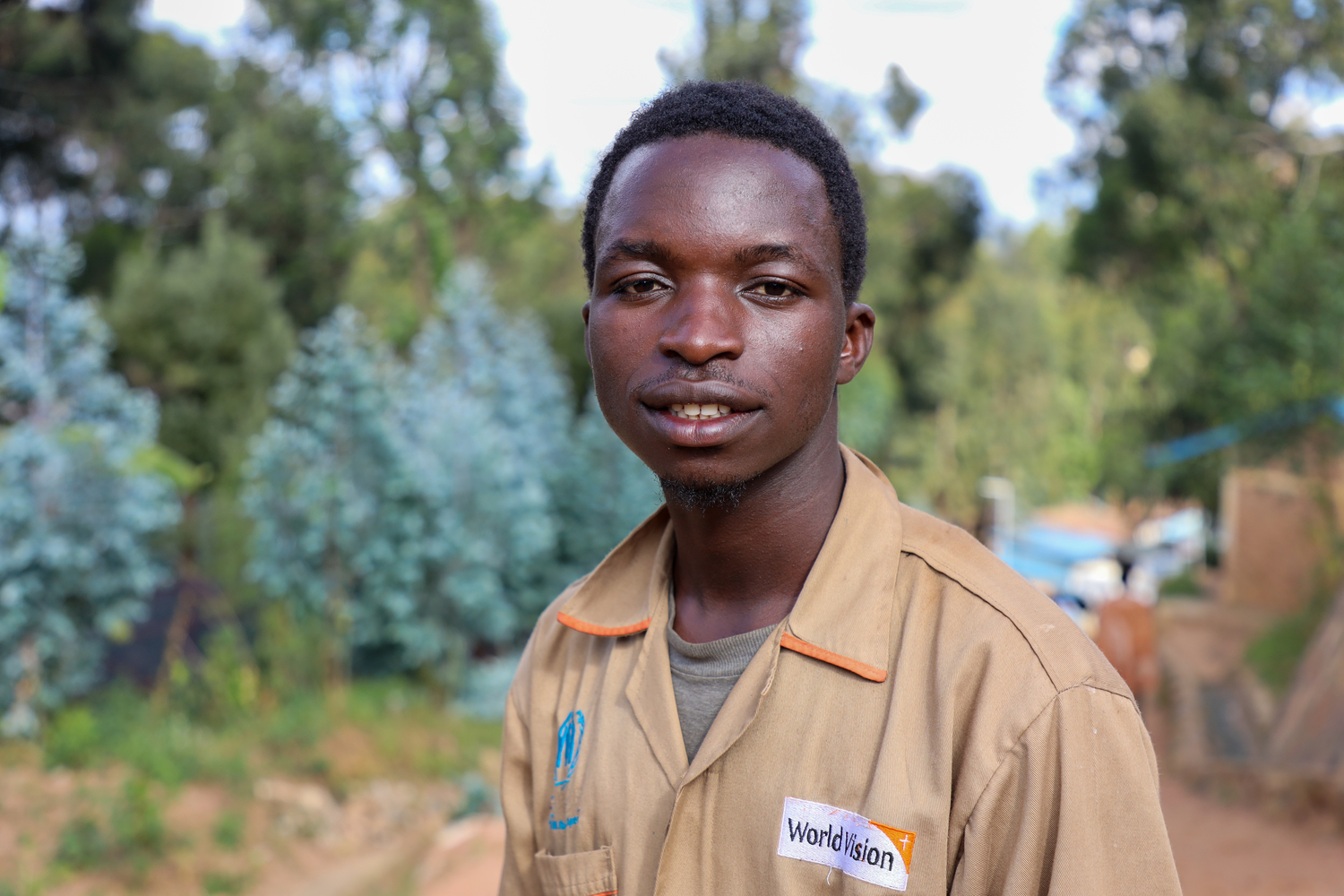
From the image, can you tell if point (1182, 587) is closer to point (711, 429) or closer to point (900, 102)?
point (900, 102)

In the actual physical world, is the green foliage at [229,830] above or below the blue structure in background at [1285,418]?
below

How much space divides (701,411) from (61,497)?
6.99 meters

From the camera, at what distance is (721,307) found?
1521 millimetres

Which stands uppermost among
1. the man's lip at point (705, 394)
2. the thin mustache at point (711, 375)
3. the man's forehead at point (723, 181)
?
the man's forehead at point (723, 181)

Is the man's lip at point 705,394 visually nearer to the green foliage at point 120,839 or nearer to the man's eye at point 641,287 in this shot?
the man's eye at point 641,287

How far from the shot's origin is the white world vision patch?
135 centimetres

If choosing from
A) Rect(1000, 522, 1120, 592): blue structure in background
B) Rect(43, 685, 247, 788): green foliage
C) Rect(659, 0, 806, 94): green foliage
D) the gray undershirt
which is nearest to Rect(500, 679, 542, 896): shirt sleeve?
the gray undershirt

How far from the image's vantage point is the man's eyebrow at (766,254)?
1511mm

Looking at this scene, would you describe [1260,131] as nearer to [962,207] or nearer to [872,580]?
[962,207]

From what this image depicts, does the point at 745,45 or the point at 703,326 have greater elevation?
the point at 745,45

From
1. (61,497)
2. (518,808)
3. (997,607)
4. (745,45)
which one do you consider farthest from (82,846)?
(745,45)

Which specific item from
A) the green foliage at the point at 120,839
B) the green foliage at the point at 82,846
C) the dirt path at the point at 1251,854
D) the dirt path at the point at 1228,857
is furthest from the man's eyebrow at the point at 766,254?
the green foliage at the point at 82,846

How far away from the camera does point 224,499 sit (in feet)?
35.7

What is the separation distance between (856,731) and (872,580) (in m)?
0.22
